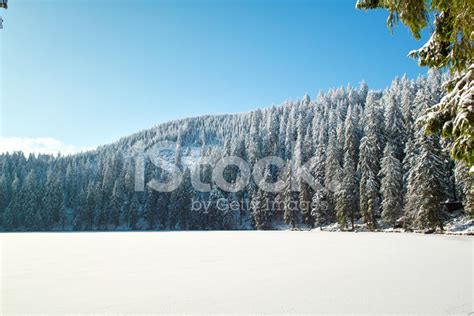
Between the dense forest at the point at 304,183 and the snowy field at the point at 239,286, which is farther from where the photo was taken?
the dense forest at the point at 304,183

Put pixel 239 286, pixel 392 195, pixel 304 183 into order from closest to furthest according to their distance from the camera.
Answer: pixel 239 286, pixel 392 195, pixel 304 183

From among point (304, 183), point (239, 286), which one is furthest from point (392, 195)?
point (239, 286)

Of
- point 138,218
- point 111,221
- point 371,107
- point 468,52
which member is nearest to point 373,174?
point 371,107

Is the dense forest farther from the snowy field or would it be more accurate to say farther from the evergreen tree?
the snowy field

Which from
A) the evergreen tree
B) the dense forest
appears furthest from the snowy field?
the evergreen tree

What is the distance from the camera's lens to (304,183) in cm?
5775

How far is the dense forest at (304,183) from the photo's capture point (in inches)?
1523

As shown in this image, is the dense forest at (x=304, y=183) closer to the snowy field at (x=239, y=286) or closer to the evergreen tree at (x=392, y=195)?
the evergreen tree at (x=392, y=195)

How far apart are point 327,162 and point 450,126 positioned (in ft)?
168

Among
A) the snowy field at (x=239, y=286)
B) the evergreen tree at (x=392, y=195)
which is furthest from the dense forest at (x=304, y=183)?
the snowy field at (x=239, y=286)

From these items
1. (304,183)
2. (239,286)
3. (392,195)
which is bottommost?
(239,286)

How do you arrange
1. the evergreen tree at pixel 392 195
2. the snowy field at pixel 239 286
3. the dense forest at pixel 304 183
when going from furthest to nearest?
1. the evergreen tree at pixel 392 195
2. the dense forest at pixel 304 183
3. the snowy field at pixel 239 286

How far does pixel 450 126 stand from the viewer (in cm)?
505

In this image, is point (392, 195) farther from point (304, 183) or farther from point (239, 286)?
point (239, 286)
